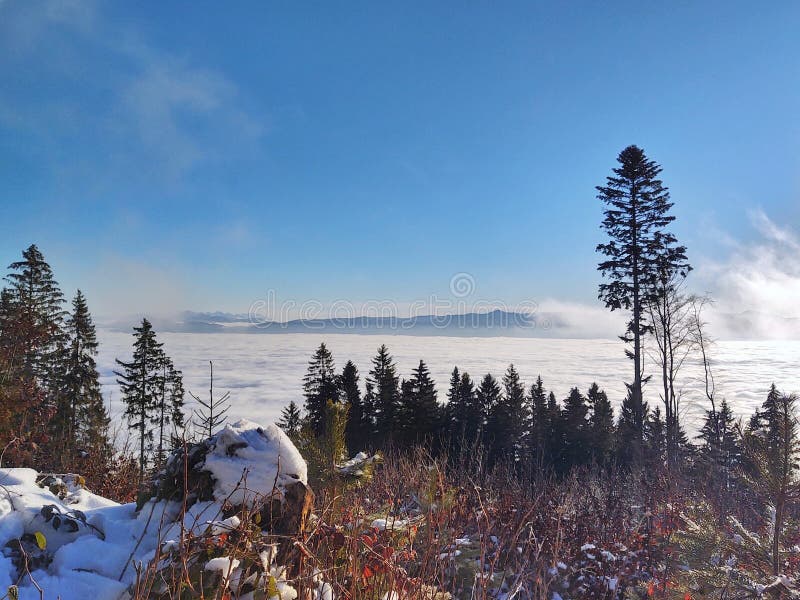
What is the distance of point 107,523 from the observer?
3375 millimetres

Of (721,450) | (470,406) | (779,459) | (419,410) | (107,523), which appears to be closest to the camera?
(107,523)

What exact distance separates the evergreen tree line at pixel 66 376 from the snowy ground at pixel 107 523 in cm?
930

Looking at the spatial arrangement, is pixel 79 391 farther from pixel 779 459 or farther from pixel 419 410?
pixel 779 459

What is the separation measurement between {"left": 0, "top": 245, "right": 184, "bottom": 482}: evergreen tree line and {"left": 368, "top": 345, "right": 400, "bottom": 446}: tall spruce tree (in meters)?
14.2

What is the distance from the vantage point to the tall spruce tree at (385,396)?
34062 mm

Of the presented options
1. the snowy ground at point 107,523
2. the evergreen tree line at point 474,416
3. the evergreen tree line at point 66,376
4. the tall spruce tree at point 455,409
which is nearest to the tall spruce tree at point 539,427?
the evergreen tree line at point 474,416

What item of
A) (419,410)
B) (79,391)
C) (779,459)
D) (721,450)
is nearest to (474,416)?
(419,410)

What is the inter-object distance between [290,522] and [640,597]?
234 inches

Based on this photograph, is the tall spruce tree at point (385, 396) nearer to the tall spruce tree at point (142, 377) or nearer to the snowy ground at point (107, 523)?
the tall spruce tree at point (142, 377)

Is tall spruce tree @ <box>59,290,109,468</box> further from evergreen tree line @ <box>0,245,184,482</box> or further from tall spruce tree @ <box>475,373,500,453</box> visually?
tall spruce tree @ <box>475,373,500,453</box>

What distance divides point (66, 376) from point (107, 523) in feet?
87.0

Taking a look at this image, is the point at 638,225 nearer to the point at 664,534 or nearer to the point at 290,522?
the point at 664,534

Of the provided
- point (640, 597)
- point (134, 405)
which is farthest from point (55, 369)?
point (640, 597)

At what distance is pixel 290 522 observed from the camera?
3293 millimetres
